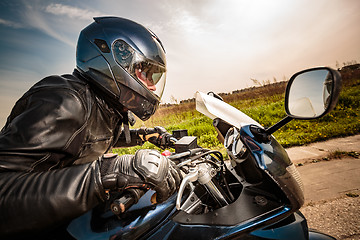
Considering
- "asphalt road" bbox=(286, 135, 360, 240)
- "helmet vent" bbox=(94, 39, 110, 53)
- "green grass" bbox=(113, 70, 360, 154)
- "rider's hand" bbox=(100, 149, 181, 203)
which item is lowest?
"asphalt road" bbox=(286, 135, 360, 240)

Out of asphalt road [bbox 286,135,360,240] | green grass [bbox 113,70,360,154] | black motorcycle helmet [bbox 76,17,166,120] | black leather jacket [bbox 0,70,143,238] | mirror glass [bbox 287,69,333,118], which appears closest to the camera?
black leather jacket [bbox 0,70,143,238]

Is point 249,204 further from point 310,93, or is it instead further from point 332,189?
point 332,189

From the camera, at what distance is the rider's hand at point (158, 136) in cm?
223

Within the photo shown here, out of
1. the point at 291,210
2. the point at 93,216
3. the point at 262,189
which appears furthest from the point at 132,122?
the point at 291,210

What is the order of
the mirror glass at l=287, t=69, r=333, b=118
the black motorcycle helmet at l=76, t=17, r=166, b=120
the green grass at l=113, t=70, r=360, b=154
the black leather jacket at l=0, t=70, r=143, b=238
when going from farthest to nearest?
the green grass at l=113, t=70, r=360, b=154, the black motorcycle helmet at l=76, t=17, r=166, b=120, the mirror glass at l=287, t=69, r=333, b=118, the black leather jacket at l=0, t=70, r=143, b=238

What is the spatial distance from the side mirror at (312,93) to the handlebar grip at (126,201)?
3.07ft

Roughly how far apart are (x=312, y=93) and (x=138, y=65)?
1512 mm

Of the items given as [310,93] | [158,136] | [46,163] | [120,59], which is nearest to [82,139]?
Answer: [46,163]

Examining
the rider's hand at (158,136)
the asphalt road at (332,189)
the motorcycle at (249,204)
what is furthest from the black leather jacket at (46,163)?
the asphalt road at (332,189)

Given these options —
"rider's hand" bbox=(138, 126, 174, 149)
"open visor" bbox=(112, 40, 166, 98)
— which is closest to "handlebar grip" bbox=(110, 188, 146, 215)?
"open visor" bbox=(112, 40, 166, 98)

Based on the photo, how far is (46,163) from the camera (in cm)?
111

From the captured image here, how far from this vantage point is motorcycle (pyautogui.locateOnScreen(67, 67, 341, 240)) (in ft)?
2.81

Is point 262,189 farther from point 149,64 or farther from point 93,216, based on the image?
point 149,64

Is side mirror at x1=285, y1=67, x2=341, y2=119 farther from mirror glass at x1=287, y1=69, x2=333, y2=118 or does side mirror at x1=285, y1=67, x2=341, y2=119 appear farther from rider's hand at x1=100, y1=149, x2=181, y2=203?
rider's hand at x1=100, y1=149, x2=181, y2=203
